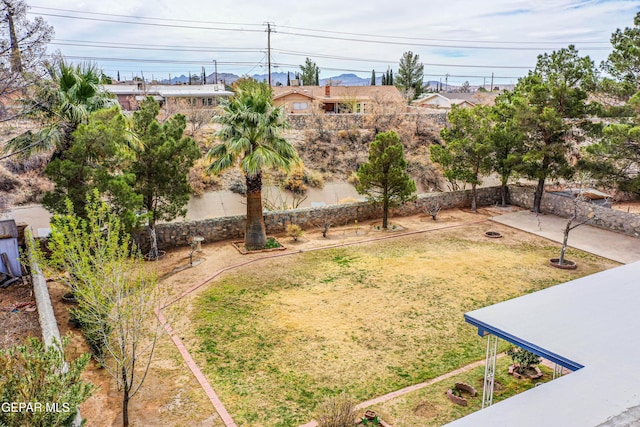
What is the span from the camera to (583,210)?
21.5 metres

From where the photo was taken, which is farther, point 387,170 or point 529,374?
point 387,170

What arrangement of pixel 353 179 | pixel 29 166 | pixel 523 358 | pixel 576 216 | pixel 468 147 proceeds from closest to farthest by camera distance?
pixel 523 358 → pixel 576 216 → pixel 468 147 → pixel 29 166 → pixel 353 179

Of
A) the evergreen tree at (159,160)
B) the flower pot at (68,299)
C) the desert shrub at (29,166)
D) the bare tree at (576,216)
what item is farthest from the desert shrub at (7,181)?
the bare tree at (576,216)

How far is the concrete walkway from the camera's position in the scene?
17.6m

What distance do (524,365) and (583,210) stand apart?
1449cm

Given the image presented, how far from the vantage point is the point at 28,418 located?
5570mm

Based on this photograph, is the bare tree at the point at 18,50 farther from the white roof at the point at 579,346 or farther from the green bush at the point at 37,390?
the white roof at the point at 579,346

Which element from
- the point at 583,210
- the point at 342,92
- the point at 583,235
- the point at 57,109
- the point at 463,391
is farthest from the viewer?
the point at 342,92

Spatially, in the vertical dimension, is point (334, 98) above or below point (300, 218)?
above

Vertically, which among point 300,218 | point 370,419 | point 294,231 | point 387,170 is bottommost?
point 370,419

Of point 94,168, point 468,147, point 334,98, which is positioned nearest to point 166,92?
point 334,98

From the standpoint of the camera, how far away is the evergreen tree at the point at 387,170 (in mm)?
19500

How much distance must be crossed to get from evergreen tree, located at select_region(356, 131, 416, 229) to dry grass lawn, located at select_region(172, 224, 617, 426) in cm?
220

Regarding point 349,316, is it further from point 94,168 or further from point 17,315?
point 17,315
